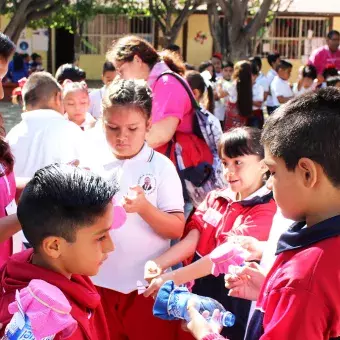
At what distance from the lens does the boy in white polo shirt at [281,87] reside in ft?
33.5

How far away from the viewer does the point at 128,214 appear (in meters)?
2.95

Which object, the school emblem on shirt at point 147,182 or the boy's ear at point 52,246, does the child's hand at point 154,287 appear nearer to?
the school emblem on shirt at point 147,182

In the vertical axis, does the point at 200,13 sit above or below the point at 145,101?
above

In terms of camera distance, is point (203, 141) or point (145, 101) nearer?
point (145, 101)

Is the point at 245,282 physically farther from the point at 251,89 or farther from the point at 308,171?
the point at 251,89

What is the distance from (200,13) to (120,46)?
23.9 metres

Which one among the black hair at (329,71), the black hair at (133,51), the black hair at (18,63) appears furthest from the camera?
the black hair at (18,63)

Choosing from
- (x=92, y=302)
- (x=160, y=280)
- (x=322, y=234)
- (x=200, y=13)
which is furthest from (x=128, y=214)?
(x=200, y=13)

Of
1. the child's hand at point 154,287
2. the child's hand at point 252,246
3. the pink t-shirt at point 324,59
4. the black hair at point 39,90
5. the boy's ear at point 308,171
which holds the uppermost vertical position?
the pink t-shirt at point 324,59

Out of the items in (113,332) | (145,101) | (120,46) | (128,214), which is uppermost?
(120,46)

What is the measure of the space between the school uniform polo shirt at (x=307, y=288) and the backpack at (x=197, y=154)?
2.42 meters

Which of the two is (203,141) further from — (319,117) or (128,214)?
(319,117)

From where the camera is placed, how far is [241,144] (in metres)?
3.15

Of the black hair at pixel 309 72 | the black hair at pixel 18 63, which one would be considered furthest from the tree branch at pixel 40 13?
the black hair at pixel 18 63
